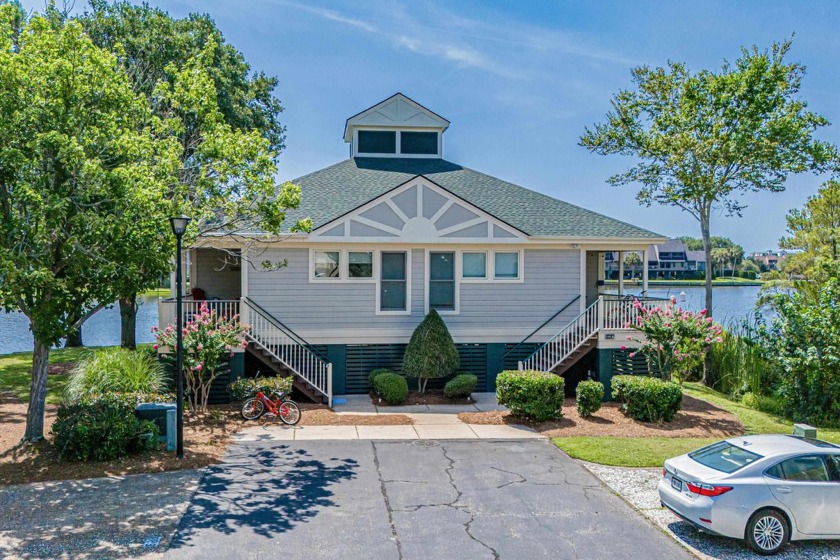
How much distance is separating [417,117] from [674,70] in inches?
381

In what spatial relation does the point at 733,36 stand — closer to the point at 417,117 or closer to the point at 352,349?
the point at 417,117

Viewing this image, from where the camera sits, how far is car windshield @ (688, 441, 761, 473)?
323 inches

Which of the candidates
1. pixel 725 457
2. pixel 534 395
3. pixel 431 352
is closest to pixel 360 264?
pixel 431 352

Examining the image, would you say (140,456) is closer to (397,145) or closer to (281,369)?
(281,369)

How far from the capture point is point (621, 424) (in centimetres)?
1432

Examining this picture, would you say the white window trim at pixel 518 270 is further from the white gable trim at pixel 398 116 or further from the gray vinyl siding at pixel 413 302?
the white gable trim at pixel 398 116

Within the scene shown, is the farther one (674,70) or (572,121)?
(572,121)

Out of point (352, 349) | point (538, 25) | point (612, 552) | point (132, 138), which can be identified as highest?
point (538, 25)

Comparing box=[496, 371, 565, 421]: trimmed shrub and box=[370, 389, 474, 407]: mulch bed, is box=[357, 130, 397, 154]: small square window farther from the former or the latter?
box=[496, 371, 565, 421]: trimmed shrub

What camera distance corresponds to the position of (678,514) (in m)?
8.30

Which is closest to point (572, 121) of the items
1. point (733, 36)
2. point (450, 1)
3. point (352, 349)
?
point (733, 36)

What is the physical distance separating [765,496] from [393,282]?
1150 centimetres

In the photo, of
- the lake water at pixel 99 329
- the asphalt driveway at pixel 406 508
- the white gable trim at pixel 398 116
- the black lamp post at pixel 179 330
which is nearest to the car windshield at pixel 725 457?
the asphalt driveway at pixel 406 508

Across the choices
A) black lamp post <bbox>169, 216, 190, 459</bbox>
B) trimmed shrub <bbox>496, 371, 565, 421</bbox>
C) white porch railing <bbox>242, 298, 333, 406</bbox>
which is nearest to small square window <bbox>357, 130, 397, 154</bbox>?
white porch railing <bbox>242, 298, 333, 406</bbox>
